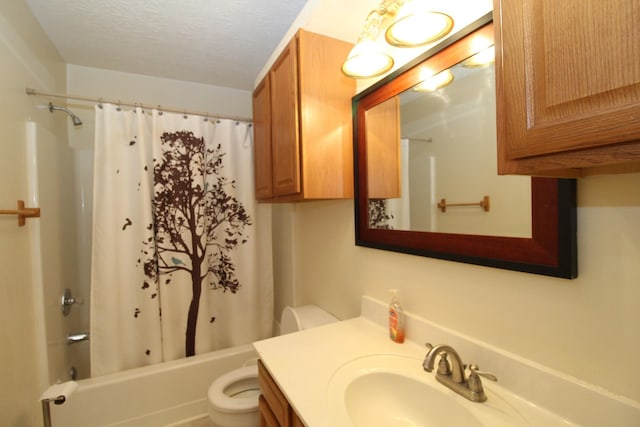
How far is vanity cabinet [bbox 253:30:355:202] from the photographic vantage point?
125 cm

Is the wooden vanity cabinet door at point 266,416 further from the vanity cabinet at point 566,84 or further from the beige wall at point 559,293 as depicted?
the vanity cabinet at point 566,84

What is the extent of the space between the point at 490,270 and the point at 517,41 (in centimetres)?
59

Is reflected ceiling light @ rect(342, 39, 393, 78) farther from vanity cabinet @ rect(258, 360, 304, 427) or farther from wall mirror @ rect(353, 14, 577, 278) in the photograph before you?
vanity cabinet @ rect(258, 360, 304, 427)

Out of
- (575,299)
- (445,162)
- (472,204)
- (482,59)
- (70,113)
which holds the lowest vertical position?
(575,299)

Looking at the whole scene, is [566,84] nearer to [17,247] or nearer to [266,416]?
[266,416]

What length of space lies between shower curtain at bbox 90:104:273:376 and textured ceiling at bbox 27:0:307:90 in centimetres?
48

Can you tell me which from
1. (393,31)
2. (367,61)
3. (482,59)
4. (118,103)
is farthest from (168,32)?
(482,59)

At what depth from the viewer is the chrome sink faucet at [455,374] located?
2.29ft

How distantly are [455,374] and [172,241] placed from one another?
5.84 feet

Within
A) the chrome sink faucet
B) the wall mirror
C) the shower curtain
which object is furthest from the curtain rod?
the chrome sink faucet

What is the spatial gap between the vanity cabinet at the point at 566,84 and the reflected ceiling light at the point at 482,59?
31 centimetres

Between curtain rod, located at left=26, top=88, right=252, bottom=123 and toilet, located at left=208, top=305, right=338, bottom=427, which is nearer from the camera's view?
toilet, located at left=208, top=305, right=338, bottom=427

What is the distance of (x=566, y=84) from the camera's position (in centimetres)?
40

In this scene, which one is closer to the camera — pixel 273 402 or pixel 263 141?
pixel 273 402
